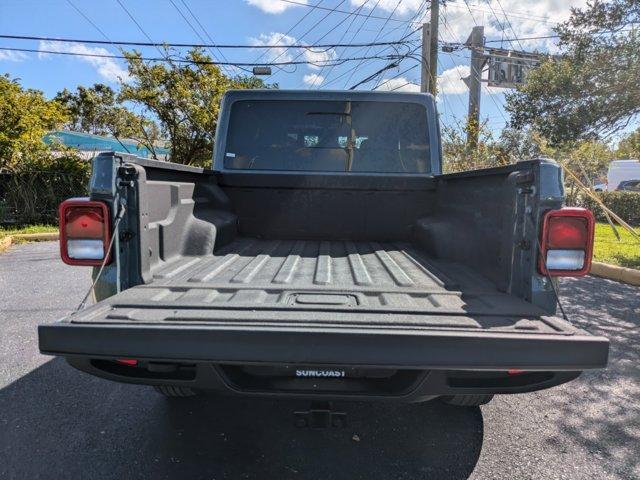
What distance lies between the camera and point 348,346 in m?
1.73

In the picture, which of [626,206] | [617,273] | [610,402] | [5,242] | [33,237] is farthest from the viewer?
[626,206]

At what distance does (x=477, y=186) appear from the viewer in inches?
110

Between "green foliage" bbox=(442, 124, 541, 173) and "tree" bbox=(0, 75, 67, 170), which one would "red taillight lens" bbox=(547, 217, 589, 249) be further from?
"tree" bbox=(0, 75, 67, 170)

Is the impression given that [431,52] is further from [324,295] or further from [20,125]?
[324,295]

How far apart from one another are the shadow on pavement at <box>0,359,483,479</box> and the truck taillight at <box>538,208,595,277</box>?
1.17m

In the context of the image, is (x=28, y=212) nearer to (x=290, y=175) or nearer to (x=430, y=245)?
(x=290, y=175)

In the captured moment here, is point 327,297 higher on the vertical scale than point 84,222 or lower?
lower

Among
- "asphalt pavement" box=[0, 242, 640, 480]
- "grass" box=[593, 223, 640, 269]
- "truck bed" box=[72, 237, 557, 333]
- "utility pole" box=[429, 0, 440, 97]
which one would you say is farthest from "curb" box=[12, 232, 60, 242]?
"utility pole" box=[429, 0, 440, 97]

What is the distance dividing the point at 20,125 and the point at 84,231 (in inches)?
474

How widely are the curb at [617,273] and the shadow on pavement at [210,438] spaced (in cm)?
507

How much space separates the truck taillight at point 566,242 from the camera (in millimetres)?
2066

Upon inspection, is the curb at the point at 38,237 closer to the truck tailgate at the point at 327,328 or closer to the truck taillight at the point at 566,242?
the truck tailgate at the point at 327,328

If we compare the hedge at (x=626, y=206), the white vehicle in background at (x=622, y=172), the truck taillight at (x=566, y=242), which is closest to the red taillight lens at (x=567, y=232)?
the truck taillight at (x=566, y=242)

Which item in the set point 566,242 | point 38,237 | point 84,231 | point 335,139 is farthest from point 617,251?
point 38,237
